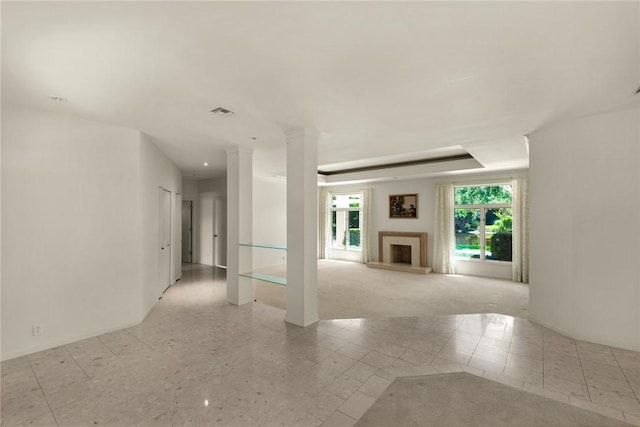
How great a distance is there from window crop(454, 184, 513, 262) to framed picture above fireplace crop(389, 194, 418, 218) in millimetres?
1087

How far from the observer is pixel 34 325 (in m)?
2.92

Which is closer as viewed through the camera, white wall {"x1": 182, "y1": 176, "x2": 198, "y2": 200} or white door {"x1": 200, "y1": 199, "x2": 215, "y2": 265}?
white door {"x1": 200, "y1": 199, "x2": 215, "y2": 265}

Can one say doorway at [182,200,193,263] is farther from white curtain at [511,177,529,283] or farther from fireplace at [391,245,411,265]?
white curtain at [511,177,529,283]

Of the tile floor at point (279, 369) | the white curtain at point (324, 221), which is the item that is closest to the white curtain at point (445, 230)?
the tile floor at point (279, 369)

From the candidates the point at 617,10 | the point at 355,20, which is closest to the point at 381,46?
the point at 355,20

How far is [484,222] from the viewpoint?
6.83 metres

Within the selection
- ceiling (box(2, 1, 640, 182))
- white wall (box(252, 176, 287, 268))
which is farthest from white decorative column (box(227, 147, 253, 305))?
white wall (box(252, 176, 287, 268))

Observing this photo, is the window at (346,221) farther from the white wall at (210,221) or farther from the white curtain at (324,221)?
the white wall at (210,221)

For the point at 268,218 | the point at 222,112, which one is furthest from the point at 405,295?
the point at 268,218

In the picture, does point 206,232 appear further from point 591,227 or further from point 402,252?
point 591,227

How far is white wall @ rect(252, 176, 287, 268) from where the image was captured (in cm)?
785

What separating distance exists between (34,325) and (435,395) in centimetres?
416

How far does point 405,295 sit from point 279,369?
3.30 meters

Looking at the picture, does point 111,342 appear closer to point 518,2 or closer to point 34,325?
point 34,325
